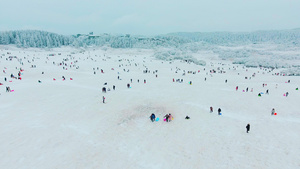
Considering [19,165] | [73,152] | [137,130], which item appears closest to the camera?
[19,165]

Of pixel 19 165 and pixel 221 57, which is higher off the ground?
pixel 221 57

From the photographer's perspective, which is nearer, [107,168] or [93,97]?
[107,168]

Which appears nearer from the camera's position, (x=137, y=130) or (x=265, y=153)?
(x=265, y=153)

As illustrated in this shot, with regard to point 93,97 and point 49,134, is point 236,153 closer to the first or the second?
point 49,134

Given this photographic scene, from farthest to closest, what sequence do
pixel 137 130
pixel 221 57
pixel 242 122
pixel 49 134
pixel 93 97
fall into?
1. pixel 221 57
2. pixel 93 97
3. pixel 242 122
4. pixel 137 130
5. pixel 49 134

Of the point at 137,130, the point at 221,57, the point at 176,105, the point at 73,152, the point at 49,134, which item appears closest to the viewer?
the point at 73,152

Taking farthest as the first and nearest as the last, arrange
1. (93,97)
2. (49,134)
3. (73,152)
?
(93,97) → (49,134) → (73,152)

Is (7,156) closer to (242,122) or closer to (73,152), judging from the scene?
(73,152)

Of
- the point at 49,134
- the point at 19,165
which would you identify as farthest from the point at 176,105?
the point at 19,165

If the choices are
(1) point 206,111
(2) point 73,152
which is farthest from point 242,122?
(2) point 73,152
